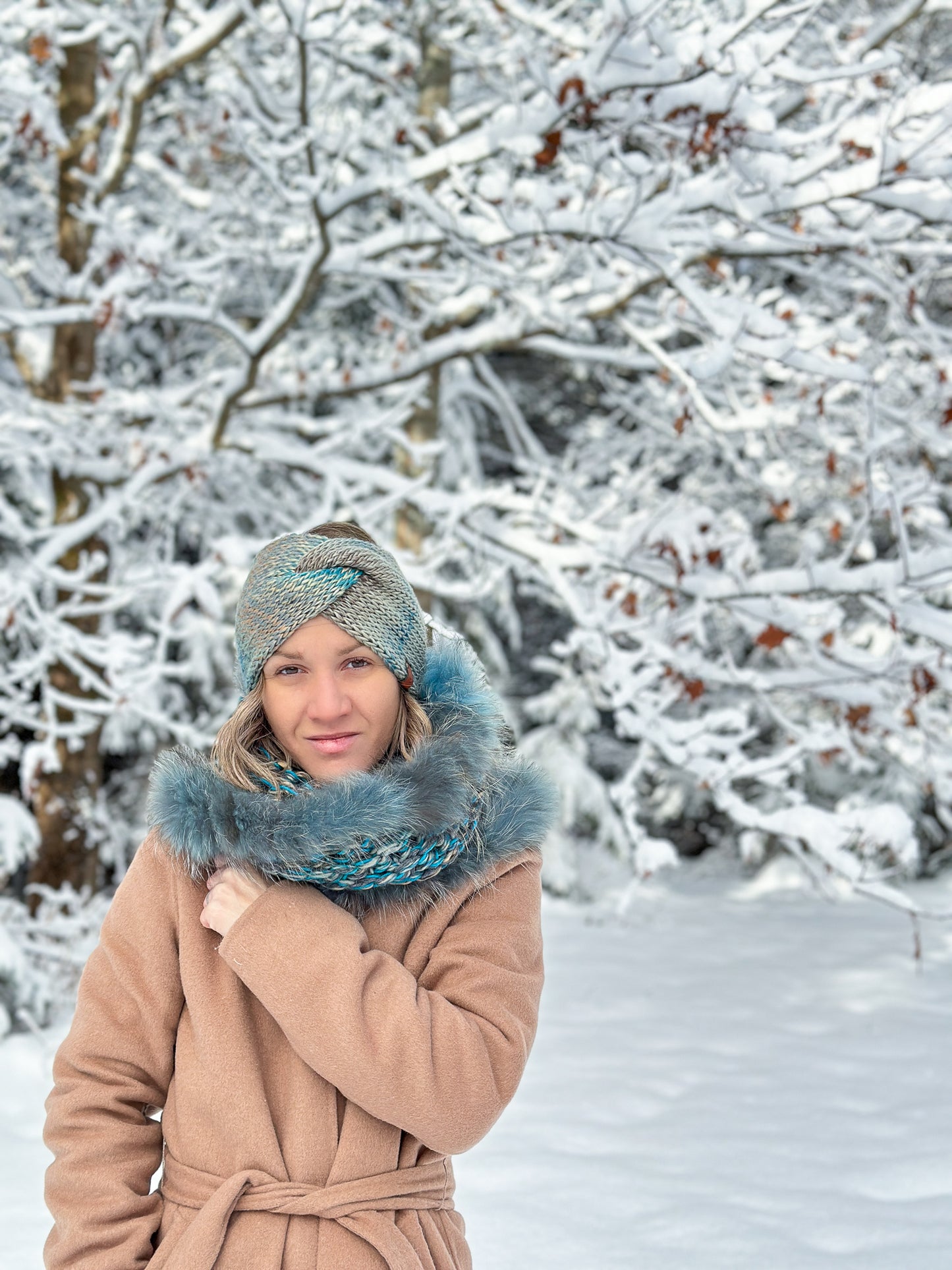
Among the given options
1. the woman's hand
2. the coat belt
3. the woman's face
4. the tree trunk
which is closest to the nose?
the woman's face

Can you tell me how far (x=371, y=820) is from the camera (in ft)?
4.64

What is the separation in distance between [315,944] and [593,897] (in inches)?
329

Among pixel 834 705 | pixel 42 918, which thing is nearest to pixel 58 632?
pixel 42 918

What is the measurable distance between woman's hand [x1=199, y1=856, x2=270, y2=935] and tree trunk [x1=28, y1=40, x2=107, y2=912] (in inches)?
194

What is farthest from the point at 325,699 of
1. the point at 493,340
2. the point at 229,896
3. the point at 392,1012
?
the point at 493,340

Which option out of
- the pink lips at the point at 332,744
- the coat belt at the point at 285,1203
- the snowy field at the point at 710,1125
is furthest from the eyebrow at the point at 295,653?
the snowy field at the point at 710,1125

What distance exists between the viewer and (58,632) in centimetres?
459

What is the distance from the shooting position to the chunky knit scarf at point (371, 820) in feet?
4.64

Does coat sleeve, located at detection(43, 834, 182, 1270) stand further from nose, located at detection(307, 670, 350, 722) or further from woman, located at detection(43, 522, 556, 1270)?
nose, located at detection(307, 670, 350, 722)

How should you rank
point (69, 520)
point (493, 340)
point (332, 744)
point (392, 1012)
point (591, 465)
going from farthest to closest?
point (591, 465)
point (69, 520)
point (493, 340)
point (332, 744)
point (392, 1012)

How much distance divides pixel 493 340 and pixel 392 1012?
390cm

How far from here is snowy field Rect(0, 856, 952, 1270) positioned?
2.87 metres

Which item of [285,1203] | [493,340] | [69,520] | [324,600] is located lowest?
[285,1203]

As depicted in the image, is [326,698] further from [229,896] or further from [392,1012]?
[392,1012]
